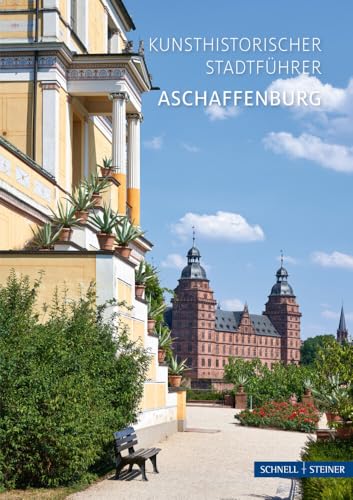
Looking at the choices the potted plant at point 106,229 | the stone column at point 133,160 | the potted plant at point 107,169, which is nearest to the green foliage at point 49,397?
the potted plant at point 106,229

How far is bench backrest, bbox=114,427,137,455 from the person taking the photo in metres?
15.4

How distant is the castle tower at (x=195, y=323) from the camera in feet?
623

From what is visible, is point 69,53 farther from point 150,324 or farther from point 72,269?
point 72,269

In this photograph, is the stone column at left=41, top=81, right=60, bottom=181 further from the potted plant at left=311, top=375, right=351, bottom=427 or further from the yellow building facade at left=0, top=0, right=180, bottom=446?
the potted plant at left=311, top=375, right=351, bottom=427

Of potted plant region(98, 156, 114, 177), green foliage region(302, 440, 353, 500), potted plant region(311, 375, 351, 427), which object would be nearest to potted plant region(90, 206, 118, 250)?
potted plant region(311, 375, 351, 427)

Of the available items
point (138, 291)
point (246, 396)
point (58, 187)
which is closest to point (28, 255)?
point (138, 291)

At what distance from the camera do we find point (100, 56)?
26484 millimetres

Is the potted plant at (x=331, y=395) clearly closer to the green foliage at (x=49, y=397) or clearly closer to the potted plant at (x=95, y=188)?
the green foliage at (x=49, y=397)

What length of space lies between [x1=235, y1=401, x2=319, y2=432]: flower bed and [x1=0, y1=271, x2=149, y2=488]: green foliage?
1571cm

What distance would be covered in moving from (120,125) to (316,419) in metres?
11.7

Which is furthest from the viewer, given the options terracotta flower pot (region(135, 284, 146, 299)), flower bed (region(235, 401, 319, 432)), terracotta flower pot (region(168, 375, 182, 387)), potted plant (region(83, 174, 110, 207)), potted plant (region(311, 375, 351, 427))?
flower bed (region(235, 401, 319, 432))

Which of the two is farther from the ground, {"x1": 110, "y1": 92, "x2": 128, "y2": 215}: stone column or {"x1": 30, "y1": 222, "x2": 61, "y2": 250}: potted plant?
{"x1": 110, "y1": 92, "x2": 128, "y2": 215}: stone column

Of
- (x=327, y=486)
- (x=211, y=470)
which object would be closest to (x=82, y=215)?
(x=211, y=470)

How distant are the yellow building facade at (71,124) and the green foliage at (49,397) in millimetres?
2572
